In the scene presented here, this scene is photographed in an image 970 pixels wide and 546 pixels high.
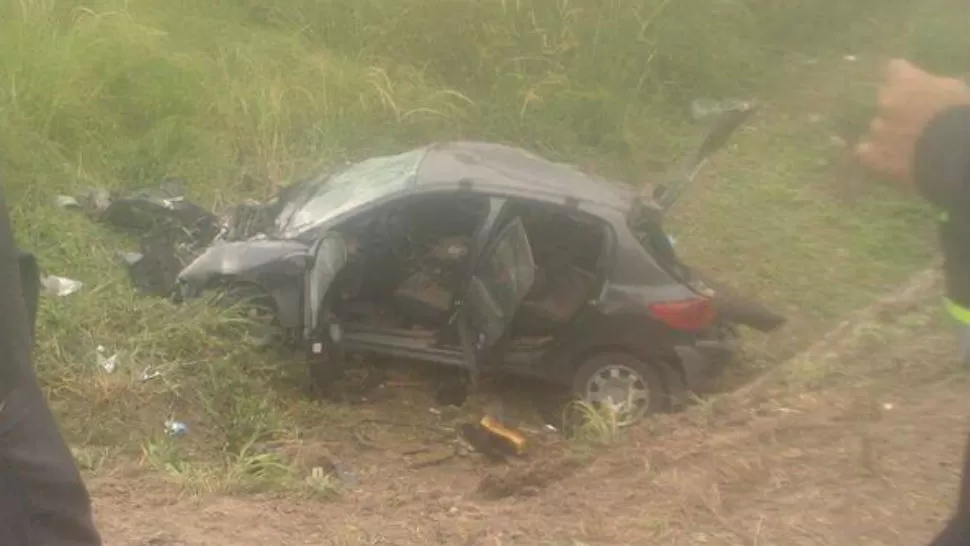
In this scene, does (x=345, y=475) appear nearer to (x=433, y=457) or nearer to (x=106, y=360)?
(x=433, y=457)

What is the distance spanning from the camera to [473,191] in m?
6.10

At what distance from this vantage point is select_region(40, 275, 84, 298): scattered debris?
6445mm

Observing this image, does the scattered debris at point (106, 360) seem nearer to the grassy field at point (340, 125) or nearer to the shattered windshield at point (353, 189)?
the grassy field at point (340, 125)

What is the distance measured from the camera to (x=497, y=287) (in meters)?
5.94

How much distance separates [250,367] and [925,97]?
15.9 feet

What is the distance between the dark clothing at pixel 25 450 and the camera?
157 cm

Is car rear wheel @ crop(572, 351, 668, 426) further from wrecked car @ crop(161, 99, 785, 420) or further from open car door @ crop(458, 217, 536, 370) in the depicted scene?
open car door @ crop(458, 217, 536, 370)

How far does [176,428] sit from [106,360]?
62 centimetres

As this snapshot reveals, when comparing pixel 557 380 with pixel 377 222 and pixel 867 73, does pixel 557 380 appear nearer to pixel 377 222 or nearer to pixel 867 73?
pixel 377 222

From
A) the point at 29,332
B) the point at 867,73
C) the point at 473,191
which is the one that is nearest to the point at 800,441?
the point at 473,191

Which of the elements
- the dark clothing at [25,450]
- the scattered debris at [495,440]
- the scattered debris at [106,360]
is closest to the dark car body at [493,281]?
the scattered debris at [495,440]

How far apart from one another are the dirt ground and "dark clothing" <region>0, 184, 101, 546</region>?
2.62 m

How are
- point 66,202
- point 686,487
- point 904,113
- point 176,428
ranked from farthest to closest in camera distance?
point 66,202
point 176,428
point 686,487
point 904,113

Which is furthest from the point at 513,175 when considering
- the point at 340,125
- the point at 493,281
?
the point at 340,125
